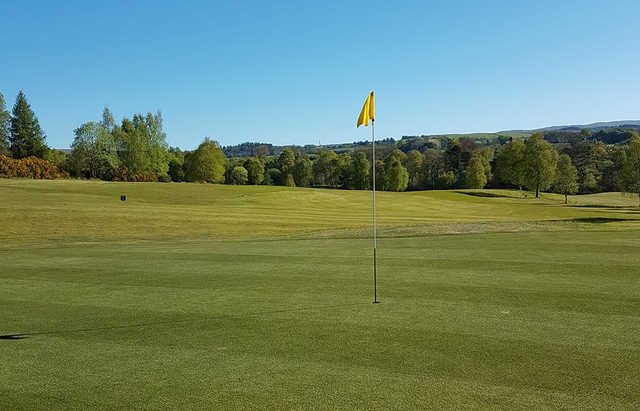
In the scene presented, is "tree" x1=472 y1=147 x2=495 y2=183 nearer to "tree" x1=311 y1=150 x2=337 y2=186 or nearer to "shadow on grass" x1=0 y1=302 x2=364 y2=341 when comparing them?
"tree" x1=311 y1=150 x2=337 y2=186

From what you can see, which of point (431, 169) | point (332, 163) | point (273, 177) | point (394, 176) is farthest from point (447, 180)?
point (273, 177)

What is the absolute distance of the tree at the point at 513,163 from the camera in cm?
8569

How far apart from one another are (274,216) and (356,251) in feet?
70.6

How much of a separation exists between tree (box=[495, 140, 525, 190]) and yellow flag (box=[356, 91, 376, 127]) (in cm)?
8230

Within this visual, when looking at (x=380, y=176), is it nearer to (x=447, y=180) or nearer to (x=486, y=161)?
(x=447, y=180)

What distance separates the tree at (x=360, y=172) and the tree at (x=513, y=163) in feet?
110

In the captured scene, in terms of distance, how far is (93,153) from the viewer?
8700cm

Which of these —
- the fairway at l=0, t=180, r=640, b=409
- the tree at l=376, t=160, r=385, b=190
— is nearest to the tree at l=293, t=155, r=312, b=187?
the tree at l=376, t=160, r=385, b=190

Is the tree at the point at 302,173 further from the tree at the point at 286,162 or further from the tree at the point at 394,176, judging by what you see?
the tree at the point at 394,176

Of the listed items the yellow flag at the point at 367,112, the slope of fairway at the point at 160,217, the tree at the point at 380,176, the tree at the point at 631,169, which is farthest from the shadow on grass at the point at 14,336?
the tree at the point at 380,176

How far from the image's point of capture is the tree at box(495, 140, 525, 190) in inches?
3374

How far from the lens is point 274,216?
127ft

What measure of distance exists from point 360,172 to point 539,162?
153 ft

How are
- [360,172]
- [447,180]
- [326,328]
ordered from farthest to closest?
[447,180] < [360,172] < [326,328]
